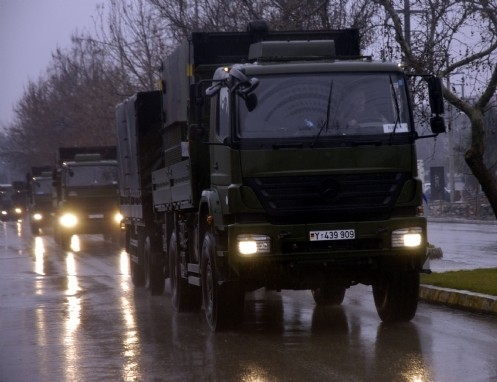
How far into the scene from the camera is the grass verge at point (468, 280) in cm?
1438

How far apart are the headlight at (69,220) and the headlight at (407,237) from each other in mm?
24063

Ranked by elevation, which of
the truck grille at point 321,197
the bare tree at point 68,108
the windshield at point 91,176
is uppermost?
the bare tree at point 68,108

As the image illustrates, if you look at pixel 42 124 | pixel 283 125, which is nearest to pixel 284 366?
pixel 283 125

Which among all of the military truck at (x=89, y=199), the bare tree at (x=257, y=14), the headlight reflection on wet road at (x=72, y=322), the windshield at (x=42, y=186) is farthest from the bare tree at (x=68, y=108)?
the headlight reflection on wet road at (x=72, y=322)

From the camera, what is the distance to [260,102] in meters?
11.9

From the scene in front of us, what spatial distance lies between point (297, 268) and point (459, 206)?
1653 inches

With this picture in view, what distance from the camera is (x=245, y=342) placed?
11.4 m

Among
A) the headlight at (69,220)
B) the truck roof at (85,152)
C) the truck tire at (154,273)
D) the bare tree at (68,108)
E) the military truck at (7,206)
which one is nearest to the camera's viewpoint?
the truck tire at (154,273)

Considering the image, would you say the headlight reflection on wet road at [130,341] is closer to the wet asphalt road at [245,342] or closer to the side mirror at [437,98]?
the wet asphalt road at [245,342]

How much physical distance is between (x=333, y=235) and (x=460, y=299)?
2.95m

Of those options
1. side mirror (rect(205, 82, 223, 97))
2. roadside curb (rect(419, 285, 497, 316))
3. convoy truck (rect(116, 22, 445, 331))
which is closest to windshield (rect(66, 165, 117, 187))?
roadside curb (rect(419, 285, 497, 316))

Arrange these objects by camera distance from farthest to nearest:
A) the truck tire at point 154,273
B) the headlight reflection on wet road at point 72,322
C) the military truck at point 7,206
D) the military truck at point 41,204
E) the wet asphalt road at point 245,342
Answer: the military truck at point 7,206 → the military truck at point 41,204 → the truck tire at point 154,273 → the headlight reflection on wet road at point 72,322 → the wet asphalt road at point 245,342

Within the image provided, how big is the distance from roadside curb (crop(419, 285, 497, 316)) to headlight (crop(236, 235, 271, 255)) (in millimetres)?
2914

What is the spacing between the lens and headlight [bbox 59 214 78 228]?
3494 cm
